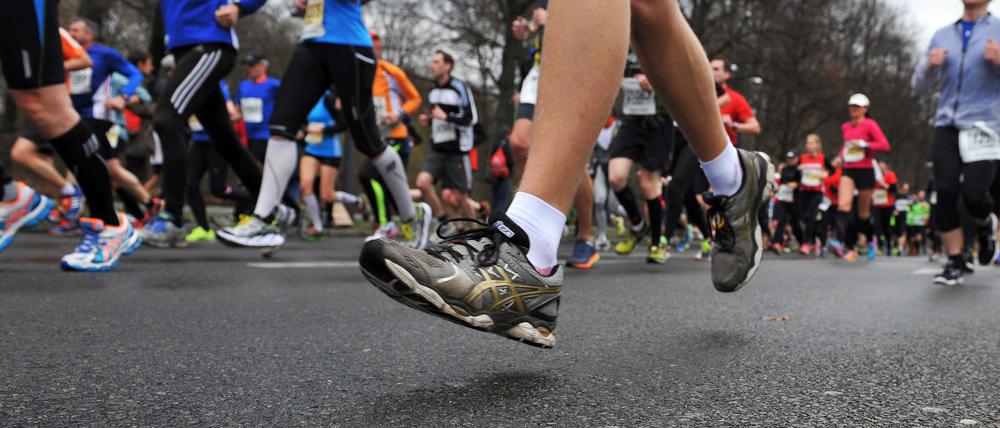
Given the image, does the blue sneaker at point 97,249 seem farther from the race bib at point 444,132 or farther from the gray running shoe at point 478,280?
the race bib at point 444,132

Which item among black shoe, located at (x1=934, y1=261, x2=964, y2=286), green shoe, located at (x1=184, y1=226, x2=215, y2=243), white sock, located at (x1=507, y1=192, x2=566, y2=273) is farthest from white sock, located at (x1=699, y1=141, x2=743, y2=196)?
green shoe, located at (x1=184, y1=226, x2=215, y2=243)

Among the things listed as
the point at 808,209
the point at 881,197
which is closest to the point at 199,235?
the point at 808,209

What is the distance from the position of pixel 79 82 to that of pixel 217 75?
3.36m

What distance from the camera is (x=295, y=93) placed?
5.25 m

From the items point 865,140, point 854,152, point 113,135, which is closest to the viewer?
point 113,135

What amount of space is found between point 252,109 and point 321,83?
513 centimetres

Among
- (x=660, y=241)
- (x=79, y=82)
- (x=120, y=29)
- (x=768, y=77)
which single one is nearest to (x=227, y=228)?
(x=660, y=241)

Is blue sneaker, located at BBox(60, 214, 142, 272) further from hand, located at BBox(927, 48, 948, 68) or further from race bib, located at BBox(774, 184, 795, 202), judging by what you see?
race bib, located at BBox(774, 184, 795, 202)

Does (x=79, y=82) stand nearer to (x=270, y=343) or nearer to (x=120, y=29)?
(x=270, y=343)

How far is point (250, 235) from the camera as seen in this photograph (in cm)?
529

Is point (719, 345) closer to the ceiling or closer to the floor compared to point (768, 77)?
closer to the floor

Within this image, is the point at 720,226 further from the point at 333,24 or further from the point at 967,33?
the point at 967,33

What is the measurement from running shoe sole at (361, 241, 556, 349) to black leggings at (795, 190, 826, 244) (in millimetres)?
13551

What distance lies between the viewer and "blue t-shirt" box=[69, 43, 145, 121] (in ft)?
26.3
